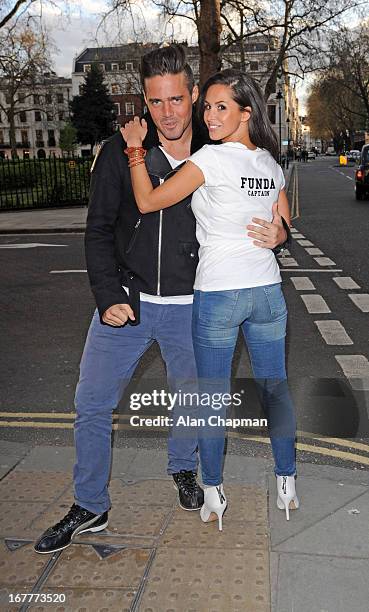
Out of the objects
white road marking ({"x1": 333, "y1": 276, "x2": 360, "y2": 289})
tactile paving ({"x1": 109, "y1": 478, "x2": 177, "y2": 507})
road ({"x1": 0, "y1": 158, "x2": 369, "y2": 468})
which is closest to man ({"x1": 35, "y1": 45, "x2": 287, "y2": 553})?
tactile paving ({"x1": 109, "y1": 478, "x2": 177, "y2": 507})

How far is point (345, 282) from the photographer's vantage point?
9.30m

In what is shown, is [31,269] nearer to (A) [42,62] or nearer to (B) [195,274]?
(B) [195,274]

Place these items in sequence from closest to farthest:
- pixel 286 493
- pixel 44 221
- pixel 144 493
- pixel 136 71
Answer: pixel 286 493 < pixel 144 493 < pixel 44 221 < pixel 136 71

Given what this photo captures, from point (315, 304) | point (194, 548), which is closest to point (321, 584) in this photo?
point (194, 548)

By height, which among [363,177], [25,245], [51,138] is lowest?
[25,245]

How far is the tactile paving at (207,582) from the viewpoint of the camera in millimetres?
2520

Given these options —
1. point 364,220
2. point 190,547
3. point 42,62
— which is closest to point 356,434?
point 190,547

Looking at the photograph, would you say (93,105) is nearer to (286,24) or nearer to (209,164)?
(286,24)

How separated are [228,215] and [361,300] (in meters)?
5.79

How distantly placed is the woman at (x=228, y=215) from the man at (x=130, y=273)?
0.11 m

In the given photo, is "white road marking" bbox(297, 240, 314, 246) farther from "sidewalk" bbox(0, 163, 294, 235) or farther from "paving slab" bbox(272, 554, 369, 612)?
"paving slab" bbox(272, 554, 369, 612)

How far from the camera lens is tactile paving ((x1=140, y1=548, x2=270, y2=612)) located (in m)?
2.52

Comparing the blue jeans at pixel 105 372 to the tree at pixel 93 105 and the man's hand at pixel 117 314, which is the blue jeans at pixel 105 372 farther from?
the tree at pixel 93 105

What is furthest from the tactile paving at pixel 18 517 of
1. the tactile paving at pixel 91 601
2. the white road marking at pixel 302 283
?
the white road marking at pixel 302 283
